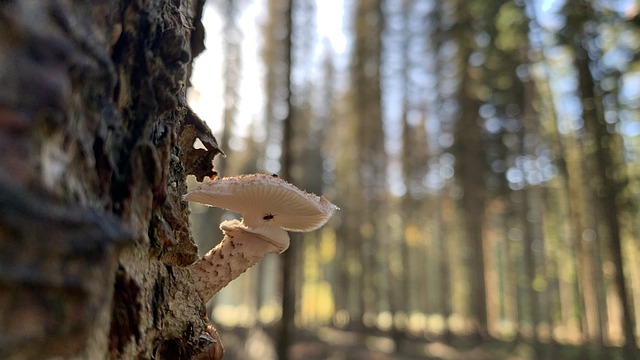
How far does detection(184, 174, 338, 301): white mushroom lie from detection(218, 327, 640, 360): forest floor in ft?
46.2

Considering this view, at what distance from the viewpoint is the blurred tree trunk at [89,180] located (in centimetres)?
81

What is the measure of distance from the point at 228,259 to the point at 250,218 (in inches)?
7.2

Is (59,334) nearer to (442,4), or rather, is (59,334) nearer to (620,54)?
(620,54)

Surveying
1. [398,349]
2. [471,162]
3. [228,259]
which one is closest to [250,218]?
[228,259]

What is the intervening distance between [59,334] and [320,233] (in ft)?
95.5

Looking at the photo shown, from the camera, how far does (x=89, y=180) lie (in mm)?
1054

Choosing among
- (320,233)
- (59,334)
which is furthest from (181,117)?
(320,233)

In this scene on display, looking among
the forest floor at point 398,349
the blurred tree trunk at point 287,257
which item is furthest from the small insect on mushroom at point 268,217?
the forest floor at point 398,349

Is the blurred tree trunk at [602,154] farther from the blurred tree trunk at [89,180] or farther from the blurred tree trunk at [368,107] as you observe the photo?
the blurred tree trunk at [89,180]

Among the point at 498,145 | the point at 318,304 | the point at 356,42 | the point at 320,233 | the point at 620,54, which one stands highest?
the point at 356,42

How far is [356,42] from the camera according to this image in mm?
23969

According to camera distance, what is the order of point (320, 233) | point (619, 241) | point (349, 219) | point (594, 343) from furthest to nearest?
point (320, 233)
point (349, 219)
point (594, 343)
point (619, 241)

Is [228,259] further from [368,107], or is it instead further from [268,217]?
[368,107]

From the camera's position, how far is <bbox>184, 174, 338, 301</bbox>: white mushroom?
1739mm
